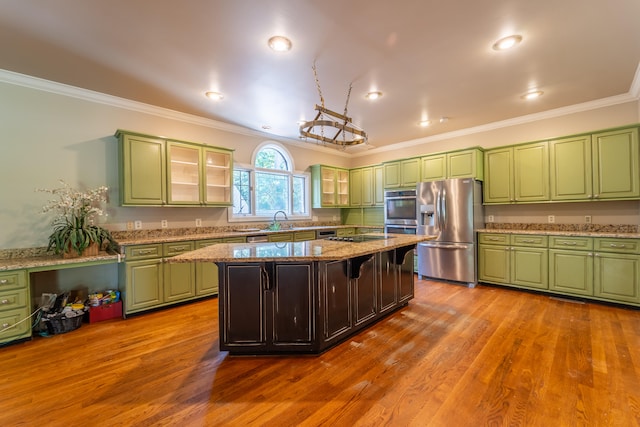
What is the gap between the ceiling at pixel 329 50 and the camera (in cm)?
206

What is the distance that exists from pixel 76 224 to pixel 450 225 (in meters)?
5.01

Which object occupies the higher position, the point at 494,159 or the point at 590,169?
the point at 494,159

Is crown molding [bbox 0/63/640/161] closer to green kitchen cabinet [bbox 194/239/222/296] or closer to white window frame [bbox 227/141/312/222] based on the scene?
white window frame [bbox 227/141/312/222]

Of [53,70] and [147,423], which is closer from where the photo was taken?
[147,423]

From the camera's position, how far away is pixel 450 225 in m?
4.62

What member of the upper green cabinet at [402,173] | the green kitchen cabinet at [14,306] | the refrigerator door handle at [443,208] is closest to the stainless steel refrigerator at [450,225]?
the refrigerator door handle at [443,208]

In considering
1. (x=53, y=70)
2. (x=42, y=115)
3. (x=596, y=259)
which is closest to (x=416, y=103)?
(x=596, y=259)

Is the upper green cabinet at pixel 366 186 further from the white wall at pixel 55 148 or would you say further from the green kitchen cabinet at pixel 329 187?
the white wall at pixel 55 148

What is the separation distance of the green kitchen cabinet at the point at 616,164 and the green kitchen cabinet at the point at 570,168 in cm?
7

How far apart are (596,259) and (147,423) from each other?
4.94 meters

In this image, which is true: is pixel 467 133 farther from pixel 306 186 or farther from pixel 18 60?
pixel 18 60

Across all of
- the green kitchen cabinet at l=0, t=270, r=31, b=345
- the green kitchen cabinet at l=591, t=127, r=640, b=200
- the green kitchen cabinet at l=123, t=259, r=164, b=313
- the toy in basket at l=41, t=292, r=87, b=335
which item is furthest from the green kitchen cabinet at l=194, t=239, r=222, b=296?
the green kitchen cabinet at l=591, t=127, r=640, b=200

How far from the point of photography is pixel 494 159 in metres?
4.60

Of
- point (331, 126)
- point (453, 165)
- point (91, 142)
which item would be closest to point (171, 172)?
point (91, 142)
